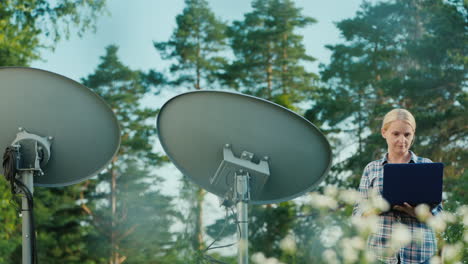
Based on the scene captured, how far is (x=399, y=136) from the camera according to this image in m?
2.18

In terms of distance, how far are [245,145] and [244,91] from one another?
41.7 ft

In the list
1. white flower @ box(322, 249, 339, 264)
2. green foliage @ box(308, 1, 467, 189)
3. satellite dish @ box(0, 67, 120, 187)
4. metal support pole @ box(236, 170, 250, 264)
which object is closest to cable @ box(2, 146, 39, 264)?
satellite dish @ box(0, 67, 120, 187)

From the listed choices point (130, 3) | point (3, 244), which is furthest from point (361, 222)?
point (130, 3)

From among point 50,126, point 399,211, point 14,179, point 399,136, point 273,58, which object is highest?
point 273,58

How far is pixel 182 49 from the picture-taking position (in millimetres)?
15805

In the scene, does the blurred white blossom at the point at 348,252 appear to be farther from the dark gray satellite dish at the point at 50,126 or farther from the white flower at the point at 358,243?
the dark gray satellite dish at the point at 50,126

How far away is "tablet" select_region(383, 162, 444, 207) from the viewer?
189cm

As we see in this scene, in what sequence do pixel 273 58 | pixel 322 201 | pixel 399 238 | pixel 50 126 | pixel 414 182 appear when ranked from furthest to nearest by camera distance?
pixel 273 58 < pixel 50 126 < pixel 414 182 < pixel 322 201 < pixel 399 238

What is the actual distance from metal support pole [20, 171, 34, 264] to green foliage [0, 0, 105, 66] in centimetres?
854

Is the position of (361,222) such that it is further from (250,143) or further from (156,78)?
(156,78)

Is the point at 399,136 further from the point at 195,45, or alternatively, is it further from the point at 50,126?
the point at 195,45

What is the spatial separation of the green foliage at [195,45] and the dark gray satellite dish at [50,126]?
41.9 feet

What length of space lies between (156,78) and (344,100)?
5.34 m

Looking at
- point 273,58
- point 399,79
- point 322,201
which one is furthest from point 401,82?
point 322,201
